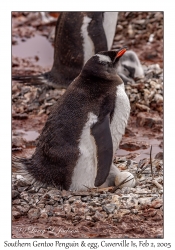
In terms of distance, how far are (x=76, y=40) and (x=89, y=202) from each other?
2957mm

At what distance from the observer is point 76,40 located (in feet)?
21.6

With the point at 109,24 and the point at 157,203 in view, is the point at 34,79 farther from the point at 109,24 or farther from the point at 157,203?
the point at 157,203

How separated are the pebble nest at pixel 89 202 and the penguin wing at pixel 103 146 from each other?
0.16 m

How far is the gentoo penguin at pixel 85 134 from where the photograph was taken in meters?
4.04

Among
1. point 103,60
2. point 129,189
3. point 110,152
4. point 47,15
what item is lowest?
point 129,189

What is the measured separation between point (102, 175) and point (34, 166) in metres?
0.51

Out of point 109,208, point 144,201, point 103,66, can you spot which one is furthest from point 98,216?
point 103,66

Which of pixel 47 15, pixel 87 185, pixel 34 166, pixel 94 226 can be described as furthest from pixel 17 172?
pixel 47 15

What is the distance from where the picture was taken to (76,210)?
3928mm

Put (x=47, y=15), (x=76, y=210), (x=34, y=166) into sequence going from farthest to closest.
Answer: (x=47, y=15) → (x=34, y=166) → (x=76, y=210)

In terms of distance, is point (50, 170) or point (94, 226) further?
point (50, 170)

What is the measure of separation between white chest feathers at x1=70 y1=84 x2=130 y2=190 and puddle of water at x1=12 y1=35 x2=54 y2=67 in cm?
377
